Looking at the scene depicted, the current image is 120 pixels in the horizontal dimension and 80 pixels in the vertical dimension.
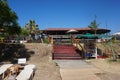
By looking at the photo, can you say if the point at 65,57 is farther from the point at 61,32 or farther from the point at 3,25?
the point at 61,32

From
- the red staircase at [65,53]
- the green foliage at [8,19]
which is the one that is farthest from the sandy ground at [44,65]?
the green foliage at [8,19]

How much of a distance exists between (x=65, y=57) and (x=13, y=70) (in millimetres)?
8544

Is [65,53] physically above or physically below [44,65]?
above

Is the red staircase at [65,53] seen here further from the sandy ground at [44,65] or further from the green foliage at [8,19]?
the green foliage at [8,19]

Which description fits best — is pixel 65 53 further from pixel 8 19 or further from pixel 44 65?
pixel 8 19

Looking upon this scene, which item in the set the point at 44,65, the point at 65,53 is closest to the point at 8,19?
the point at 44,65

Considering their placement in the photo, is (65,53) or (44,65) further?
(65,53)

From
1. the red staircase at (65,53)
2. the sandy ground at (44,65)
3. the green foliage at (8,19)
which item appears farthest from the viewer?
the red staircase at (65,53)

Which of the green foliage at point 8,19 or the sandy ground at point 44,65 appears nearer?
the sandy ground at point 44,65

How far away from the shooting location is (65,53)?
847 inches

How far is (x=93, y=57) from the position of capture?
21.1 m

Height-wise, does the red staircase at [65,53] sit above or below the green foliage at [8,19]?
below

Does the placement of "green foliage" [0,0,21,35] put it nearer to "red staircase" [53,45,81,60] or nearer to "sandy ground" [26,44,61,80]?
"sandy ground" [26,44,61,80]

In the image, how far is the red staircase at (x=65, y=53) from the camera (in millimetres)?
20355
